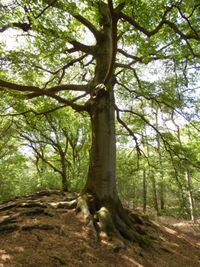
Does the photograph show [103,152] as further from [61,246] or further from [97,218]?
[61,246]

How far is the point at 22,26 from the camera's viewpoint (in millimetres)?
8508

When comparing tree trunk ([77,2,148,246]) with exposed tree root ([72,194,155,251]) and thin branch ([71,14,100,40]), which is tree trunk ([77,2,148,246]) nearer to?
exposed tree root ([72,194,155,251])

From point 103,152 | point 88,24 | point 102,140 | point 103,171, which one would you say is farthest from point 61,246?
point 88,24

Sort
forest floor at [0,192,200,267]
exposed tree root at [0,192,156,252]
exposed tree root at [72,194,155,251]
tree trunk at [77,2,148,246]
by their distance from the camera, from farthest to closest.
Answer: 1. tree trunk at [77,2,148,246]
2. exposed tree root at [72,194,155,251]
3. exposed tree root at [0,192,156,252]
4. forest floor at [0,192,200,267]

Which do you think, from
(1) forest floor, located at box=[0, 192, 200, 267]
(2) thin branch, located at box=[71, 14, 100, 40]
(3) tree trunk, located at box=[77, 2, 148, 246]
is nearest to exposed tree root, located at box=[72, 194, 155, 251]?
(3) tree trunk, located at box=[77, 2, 148, 246]

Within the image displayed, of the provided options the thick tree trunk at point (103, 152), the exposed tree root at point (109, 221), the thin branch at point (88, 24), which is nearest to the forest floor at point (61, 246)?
the exposed tree root at point (109, 221)

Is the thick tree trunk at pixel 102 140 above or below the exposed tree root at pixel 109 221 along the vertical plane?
above

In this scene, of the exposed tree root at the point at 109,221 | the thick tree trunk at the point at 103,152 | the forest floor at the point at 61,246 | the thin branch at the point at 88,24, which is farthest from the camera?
the thin branch at the point at 88,24

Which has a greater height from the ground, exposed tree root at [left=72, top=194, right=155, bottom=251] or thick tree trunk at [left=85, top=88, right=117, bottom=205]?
thick tree trunk at [left=85, top=88, right=117, bottom=205]

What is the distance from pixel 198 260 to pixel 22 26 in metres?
8.86

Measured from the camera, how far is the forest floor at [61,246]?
17.5ft

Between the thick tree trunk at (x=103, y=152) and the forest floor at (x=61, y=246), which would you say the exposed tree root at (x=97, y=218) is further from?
the thick tree trunk at (x=103, y=152)

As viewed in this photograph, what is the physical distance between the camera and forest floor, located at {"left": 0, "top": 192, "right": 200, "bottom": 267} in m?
5.32

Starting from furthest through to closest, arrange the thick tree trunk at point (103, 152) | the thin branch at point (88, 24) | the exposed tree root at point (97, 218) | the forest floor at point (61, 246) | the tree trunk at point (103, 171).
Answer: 1. the thin branch at point (88, 24)
2. the thick tree trunk at point (103, 152)
3. the tree trunk at point (103, 171)
4. the exposed tree root at point (97, 218)
5. the forest floor at point (61, 246)
